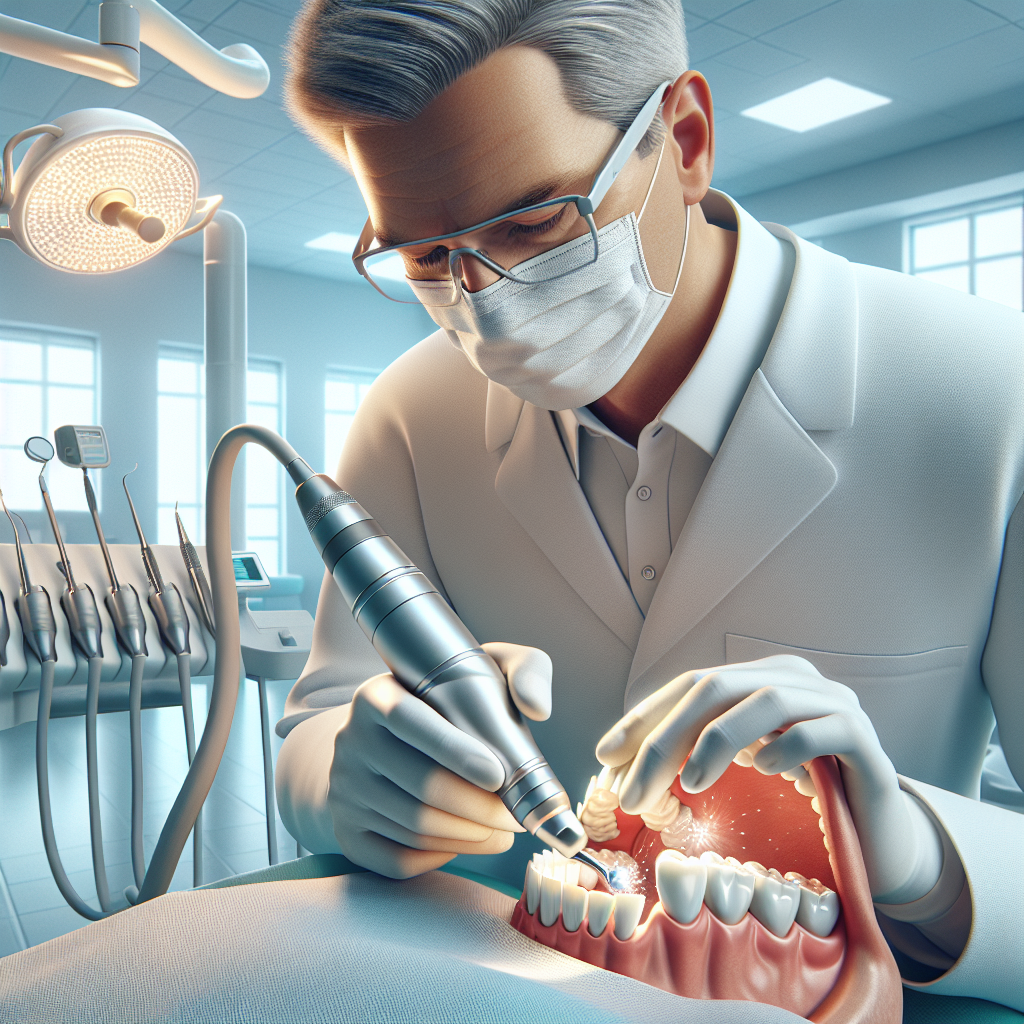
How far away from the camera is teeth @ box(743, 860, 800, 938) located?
548mm

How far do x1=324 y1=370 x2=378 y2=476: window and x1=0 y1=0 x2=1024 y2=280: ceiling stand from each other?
2685mm

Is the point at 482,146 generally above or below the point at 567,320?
above

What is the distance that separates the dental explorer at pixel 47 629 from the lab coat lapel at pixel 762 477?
978 millimetres

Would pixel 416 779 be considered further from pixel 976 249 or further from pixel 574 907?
pixel 976 249

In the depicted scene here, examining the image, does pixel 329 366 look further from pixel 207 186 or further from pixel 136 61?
pixel 136 61

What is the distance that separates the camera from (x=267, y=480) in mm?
9141

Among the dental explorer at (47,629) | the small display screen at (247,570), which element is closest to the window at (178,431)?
the small display screen at (247,570)

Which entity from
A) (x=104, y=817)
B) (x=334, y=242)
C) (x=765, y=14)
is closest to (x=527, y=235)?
(x=104, y=817)

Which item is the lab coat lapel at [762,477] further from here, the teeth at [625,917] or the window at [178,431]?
the window at [178,431]

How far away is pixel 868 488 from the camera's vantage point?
84cm

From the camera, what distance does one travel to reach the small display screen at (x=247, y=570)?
160 centimetres

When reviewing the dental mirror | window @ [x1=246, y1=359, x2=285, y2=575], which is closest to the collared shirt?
the dental mirror

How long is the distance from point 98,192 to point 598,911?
942 millimetres

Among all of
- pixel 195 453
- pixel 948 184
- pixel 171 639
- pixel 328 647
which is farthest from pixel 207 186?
pixel 328 647
